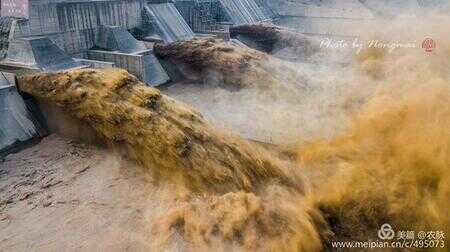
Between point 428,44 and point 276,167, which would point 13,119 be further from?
point 428,44

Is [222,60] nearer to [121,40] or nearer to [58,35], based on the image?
[121,40]

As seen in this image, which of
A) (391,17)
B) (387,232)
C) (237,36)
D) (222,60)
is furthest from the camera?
(391,17)

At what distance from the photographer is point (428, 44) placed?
21.4 m

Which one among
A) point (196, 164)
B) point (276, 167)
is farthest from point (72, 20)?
point (276, 167)

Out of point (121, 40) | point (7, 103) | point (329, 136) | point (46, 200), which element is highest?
point (121, 40)

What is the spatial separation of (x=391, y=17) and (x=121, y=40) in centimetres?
2372

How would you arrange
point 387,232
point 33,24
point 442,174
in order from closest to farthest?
point 387,232, point 442,174, point 33,24

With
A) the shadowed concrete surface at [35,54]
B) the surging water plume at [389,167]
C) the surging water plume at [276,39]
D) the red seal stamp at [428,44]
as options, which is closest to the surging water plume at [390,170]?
the surging water plume at [389,167]

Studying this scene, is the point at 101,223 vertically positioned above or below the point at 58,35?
below

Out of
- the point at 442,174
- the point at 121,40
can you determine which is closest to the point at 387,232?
the point at 442,174

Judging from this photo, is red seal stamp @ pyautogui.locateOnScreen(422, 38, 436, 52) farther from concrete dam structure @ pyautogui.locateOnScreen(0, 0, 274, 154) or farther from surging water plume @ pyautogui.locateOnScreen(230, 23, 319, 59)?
concrete dam structure @ pyautogui.locateOnScreen(0, 0, 274, 154)

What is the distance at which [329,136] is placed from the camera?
41.0ft

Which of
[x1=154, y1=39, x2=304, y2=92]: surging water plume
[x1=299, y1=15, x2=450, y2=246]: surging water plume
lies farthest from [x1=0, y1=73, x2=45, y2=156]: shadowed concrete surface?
[x1=299, y1=15, x2=450, y2=246]: surging water plume

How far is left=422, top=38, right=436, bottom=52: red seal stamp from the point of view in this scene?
20.8m
